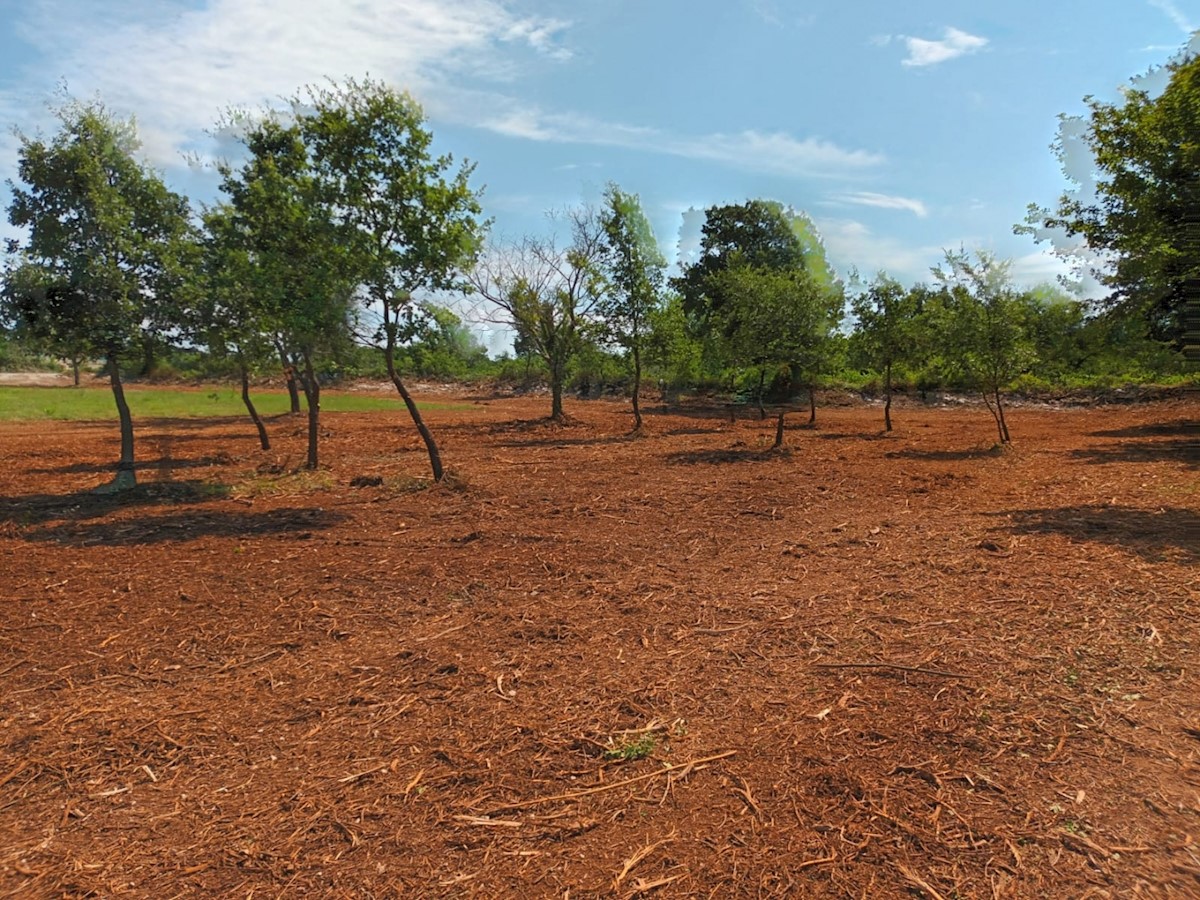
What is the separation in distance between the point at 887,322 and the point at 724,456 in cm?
966

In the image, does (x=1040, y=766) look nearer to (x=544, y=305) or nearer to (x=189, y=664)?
(x=189, y=664)

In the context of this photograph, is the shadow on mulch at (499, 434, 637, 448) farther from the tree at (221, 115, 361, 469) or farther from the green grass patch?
the green grass patch

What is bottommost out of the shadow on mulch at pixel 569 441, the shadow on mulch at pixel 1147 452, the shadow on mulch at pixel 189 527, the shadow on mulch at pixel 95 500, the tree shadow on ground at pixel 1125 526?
the shadow on mulch at pixel 189 527

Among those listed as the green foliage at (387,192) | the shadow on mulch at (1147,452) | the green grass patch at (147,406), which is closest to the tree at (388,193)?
the green foliage at (387,192)

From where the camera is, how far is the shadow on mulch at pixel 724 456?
16.6 m

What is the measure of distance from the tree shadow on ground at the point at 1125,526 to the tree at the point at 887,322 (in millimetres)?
14095

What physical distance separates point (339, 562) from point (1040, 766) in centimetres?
730

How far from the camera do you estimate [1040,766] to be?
11.5 ft

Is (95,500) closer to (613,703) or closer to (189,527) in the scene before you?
(189,527)

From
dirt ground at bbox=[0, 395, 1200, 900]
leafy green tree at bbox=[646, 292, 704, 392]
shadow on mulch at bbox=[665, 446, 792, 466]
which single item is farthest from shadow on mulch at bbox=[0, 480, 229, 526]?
leafy green tree at bbox=[646, 292, 704, 392]

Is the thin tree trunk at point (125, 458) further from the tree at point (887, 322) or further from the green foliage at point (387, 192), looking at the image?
the tree at point (887, 322)

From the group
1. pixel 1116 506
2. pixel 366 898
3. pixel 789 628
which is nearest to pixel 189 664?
pixel 366 898

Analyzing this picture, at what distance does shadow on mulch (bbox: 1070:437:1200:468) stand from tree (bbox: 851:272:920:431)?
6.98 m

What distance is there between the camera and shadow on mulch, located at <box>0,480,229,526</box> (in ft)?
36.4
